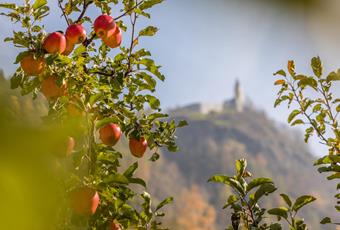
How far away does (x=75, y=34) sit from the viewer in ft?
9.38

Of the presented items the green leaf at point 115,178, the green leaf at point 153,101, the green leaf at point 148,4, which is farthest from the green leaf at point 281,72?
the green leaf at point 115,178

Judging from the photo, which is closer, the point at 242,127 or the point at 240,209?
the point at 240,209

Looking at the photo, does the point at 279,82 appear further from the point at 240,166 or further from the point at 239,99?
the point at 239,99

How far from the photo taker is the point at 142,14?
10.2 ft

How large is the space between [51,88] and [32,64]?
6.8 inches

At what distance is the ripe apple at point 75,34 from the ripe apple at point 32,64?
37 cm

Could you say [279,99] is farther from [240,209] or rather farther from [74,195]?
[74,195]

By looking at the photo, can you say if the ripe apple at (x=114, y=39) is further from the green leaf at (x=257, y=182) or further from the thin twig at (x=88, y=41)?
the green leaf at (x=257, y=182)

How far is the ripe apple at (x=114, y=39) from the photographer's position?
3061 millimetres

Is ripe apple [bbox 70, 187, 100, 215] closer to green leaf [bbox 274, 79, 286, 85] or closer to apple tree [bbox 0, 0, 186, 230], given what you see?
apple tree [bbox 0, 0, 186, 230]

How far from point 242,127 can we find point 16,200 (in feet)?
496

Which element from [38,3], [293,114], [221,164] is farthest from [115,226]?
[221,164]

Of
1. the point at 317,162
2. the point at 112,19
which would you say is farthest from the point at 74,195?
the point at 317,162

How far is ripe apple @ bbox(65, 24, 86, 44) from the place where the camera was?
2.84m
